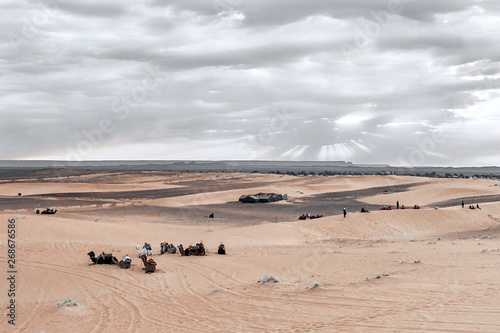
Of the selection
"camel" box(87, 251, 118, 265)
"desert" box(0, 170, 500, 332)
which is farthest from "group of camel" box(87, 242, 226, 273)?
"desert" box(0, 170, 500, 332)

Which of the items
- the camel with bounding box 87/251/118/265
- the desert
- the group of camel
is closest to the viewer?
the desert

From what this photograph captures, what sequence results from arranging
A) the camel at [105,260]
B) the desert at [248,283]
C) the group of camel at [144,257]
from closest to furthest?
the desert at [248,283] < the group of camel at [144,257] < the camel at [105,260]

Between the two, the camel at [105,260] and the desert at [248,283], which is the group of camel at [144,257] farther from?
the desert at [248,283]

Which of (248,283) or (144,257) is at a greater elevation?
(144,257)

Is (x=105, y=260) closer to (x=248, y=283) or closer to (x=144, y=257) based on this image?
(x=144, y=257)

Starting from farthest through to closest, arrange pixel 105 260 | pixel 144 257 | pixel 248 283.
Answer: pixel 105 260, pixel 144 257, pixel 248 283

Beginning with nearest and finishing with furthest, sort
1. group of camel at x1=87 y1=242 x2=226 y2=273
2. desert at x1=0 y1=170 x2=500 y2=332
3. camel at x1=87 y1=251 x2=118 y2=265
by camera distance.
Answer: desert at x1=0 y1=170 x2=500 y2=332 < group of camel at x1=87 y1=242 x2=226 y2=273 < camel at x1=87 y1=251 x2=118 y2=265

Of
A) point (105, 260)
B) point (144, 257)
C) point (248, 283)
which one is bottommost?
point (248, 283)

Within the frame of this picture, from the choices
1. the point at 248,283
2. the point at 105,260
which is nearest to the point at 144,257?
the point at 105,260

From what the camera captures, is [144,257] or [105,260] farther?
[105,260]

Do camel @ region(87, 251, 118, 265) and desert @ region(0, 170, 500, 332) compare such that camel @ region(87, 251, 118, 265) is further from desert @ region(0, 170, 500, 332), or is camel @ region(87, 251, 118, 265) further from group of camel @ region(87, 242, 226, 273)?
desert @ region(0, 170, 500, 332)

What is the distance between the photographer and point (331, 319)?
9266 millimetres

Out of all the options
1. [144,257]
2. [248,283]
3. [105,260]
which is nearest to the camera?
[248,283]

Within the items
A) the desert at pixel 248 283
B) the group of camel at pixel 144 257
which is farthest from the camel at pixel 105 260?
the desert at pixel 248 283
